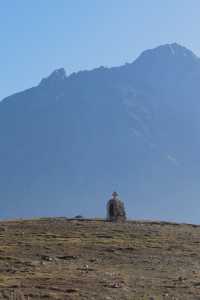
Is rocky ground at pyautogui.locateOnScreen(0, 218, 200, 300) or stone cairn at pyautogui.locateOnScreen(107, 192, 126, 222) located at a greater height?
stone cairn at pyautogui.locateOnScreen(107, 192, 126, 222)

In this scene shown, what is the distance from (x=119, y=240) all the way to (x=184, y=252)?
158 inches

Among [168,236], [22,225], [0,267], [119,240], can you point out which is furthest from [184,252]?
[22,225]

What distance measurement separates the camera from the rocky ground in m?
22.0

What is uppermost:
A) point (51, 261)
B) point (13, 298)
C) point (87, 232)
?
point (87, 232)

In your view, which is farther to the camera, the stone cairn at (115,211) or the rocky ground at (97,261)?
the stone cairn at (115,211)

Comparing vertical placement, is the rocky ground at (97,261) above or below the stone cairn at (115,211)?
below

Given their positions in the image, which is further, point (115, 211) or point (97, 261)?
point (115, 211)

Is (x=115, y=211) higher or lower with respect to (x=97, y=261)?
higher

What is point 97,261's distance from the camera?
28.5 m

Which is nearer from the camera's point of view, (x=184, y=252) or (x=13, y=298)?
(x=13, y=298)

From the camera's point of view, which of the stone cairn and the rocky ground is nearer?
the rocky ground

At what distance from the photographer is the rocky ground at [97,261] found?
72.2 feet

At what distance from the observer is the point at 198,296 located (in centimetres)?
2167

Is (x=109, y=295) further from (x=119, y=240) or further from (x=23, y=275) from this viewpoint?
(x=119, y=240)
